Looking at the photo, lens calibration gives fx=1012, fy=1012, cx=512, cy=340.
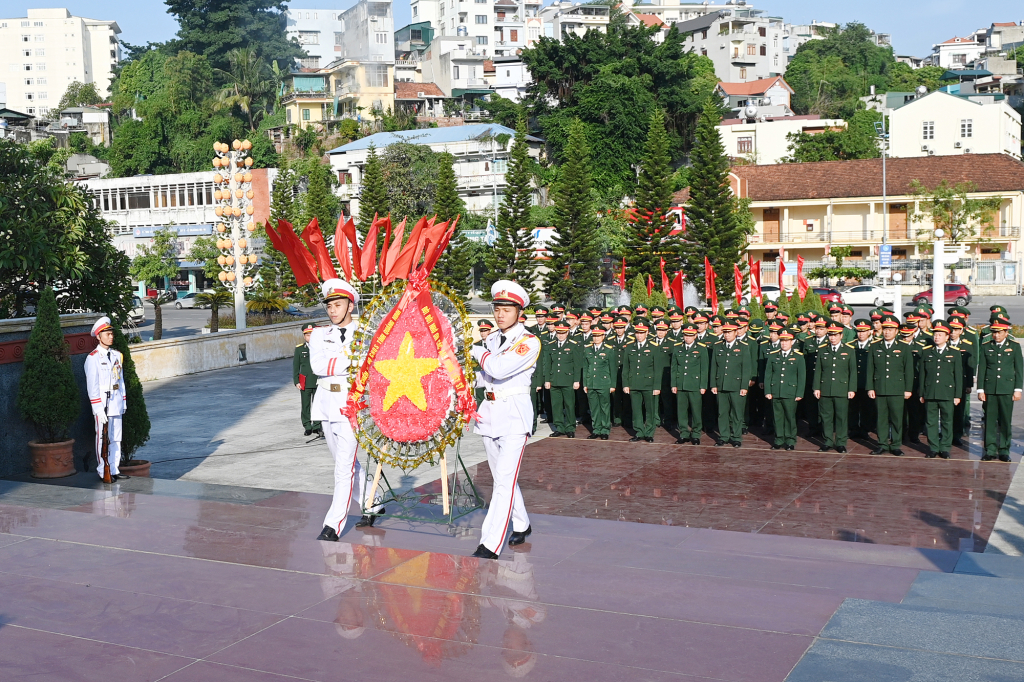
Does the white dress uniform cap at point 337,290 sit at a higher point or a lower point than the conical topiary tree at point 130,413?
higher

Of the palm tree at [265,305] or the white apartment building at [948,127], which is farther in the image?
the white apartment building at [948,127]

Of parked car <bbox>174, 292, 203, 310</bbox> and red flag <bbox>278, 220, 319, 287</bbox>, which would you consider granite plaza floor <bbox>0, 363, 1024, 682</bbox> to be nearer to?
red flag <bbox>278, 220, 319, 287</bbox>

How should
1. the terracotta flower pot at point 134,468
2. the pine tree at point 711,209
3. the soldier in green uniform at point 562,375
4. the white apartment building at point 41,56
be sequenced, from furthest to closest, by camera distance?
the white apartment building at point 41,56
the pine tree at point 711,209
the soldier in green uniform at point 562,375
the terracotta flower pot at point 134,468

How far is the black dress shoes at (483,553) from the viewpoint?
241 inches

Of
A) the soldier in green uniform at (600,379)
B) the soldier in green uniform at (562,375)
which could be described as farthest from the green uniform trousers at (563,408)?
the soldier in green uniform at (600,379)

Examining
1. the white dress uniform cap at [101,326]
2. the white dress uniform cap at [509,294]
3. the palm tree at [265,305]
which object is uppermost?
the white dress uniform cap at [509,294]

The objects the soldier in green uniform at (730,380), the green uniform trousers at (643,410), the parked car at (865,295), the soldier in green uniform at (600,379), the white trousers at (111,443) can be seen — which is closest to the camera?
the white trousers at (111,443)

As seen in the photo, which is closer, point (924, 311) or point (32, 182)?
point (924, 311)

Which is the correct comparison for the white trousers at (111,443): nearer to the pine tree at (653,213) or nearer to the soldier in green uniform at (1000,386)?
the soldier in green uniform at (1000,386)

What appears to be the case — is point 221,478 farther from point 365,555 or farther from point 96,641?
point 96,641

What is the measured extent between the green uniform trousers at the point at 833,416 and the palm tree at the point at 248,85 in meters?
60.1

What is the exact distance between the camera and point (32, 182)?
13.3 metres

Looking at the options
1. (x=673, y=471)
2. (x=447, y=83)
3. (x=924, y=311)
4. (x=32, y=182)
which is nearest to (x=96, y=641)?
(x=673, y=471)

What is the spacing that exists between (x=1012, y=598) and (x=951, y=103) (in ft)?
188
